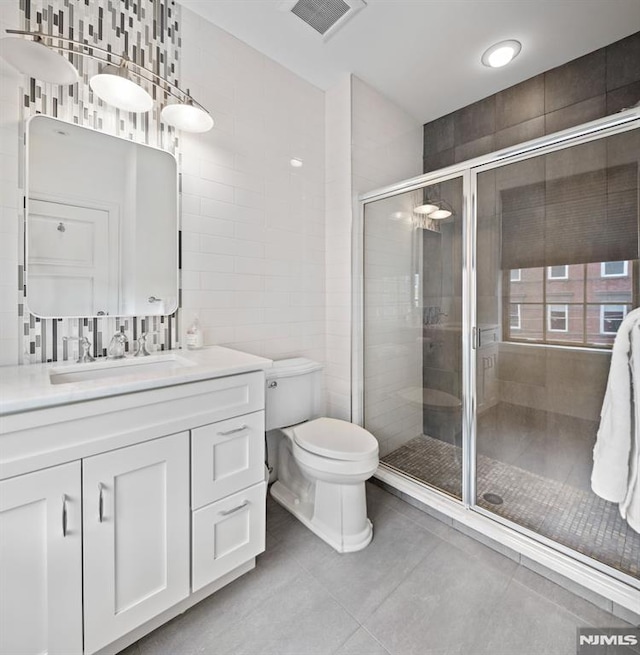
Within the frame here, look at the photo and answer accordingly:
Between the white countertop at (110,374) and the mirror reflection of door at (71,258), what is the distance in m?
0.25

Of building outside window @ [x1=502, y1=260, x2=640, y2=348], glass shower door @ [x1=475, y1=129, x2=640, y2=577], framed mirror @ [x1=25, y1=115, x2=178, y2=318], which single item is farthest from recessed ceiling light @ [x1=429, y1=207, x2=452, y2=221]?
framed mirror @ [x1=25, y1=115, x2=178, y2=318]

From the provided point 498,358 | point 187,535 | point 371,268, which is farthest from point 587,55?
point 187,535

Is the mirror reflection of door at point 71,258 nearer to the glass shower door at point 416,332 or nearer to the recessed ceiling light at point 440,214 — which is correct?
the glass shower door at point 416,332

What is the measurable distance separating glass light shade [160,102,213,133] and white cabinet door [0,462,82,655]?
56.2 inches

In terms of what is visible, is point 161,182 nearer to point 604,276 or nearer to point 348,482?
point 348,482

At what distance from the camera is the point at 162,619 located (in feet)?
3.87

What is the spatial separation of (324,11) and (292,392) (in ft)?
6.39

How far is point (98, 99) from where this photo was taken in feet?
4.61

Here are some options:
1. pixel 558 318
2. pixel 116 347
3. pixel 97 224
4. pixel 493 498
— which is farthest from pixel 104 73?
pixel 493 498

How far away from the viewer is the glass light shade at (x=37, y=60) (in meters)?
1.12

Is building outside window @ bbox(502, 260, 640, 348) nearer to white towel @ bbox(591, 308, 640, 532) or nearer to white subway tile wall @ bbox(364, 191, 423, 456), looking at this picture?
white towel @ bbox(591, 308, 640, 532)

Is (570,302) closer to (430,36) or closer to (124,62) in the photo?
(430,36)

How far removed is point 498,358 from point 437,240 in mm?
760

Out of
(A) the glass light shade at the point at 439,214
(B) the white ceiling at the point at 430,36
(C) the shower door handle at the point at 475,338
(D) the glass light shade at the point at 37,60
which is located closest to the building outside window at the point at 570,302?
(C) the shower door handle at the point at 475,338
